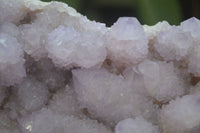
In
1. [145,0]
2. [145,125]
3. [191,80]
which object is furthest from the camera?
[145,0]

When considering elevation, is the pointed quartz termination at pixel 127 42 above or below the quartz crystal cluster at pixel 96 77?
above

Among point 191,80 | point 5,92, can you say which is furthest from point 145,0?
point 5,92

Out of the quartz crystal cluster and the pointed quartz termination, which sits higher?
the pointed quartz termination

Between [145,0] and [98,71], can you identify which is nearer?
[98,71]

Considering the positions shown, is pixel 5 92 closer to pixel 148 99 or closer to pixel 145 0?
pixel 148 99

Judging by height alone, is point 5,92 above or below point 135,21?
below

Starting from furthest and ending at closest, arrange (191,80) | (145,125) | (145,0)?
(145,0) → (191,80) → (145,125)

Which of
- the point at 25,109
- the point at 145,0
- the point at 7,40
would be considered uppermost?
the point at 7,40
